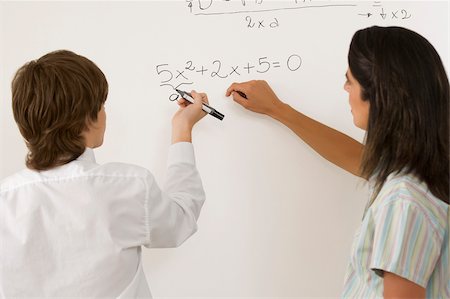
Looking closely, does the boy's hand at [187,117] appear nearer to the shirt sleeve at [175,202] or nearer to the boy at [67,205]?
the shirt sleeve at [175,202]

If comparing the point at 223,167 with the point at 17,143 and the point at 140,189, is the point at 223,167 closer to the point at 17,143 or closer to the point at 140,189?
the point at 140,189

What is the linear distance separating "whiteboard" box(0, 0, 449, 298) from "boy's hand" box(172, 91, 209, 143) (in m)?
0.04

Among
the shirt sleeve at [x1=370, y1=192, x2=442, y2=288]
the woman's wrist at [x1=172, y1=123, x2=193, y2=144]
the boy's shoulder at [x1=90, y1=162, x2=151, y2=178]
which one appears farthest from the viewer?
the woman's wrist at [x1=172, y1=123, x2=193, y2=144]

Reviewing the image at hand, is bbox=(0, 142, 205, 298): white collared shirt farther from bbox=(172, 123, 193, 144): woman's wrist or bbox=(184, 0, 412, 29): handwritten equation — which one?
bbox=(184, 0, 412, 29): handwritten equation

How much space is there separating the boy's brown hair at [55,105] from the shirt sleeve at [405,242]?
0.48 m

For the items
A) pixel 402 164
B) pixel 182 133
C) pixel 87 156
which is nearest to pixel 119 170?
pixel 87 156

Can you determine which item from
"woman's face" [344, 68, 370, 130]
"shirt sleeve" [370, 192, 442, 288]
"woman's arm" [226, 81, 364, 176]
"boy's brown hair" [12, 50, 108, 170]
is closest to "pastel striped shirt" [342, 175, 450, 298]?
"shirt sleeve" [370, 192, 442, 288]

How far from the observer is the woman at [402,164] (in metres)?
0.75

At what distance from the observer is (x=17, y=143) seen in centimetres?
114

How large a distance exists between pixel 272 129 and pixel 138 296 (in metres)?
0.41

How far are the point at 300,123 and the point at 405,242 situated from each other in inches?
14.6

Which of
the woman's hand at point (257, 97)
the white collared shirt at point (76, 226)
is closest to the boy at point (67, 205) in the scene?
the white collared shirt at point (76, 226)

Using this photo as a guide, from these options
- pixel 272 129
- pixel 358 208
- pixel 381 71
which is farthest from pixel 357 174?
pixel 381 71

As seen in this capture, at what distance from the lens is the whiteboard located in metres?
1.08
